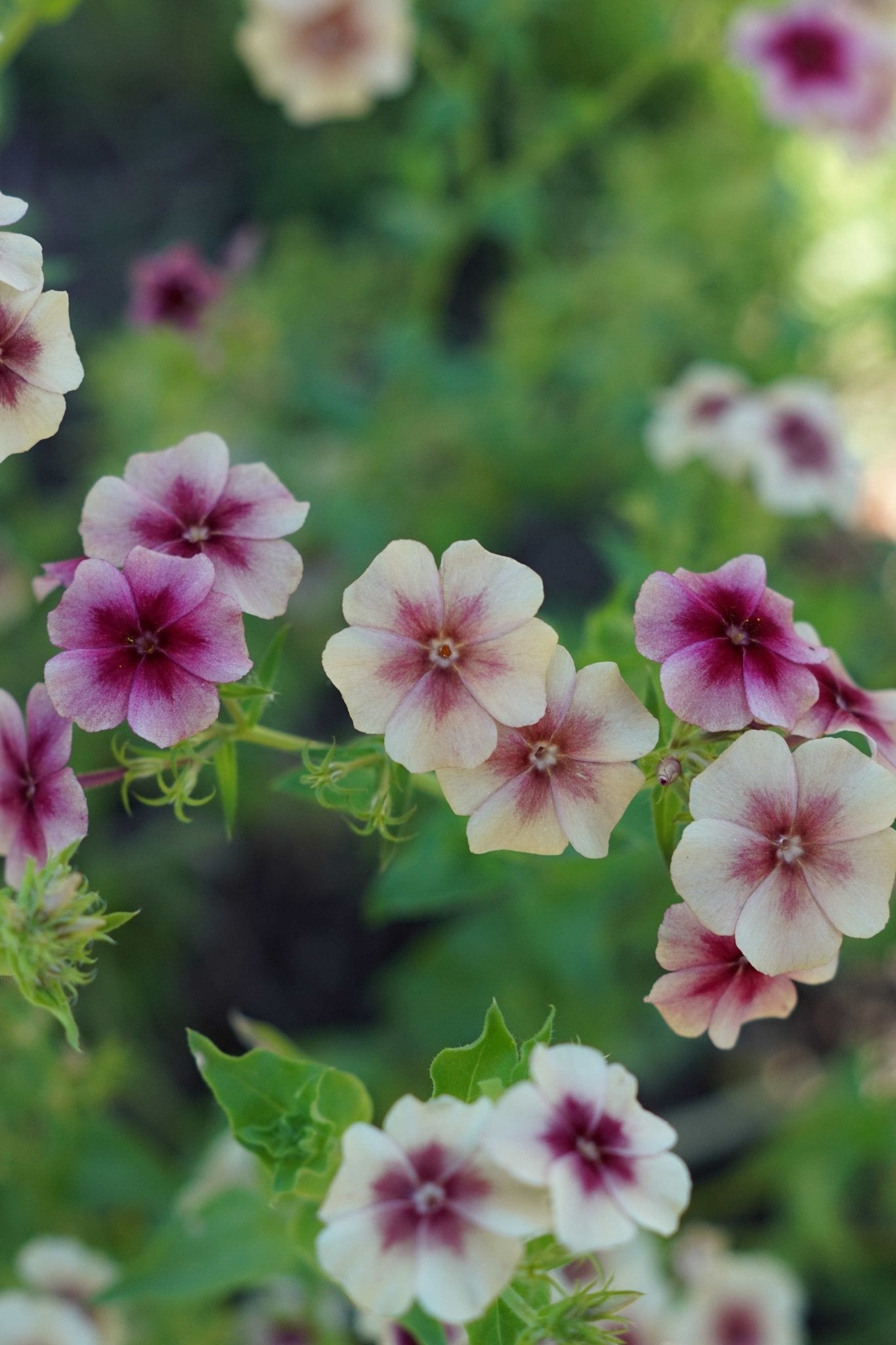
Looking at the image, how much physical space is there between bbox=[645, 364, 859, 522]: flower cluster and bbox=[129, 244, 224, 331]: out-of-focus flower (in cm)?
92

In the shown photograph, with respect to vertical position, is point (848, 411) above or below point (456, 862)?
below

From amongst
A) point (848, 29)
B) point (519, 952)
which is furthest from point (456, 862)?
point (848, 29)

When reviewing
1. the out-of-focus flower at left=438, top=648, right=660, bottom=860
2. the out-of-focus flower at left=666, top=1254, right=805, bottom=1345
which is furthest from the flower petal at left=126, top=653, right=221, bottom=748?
the out-of-focus flower at left=666, top=1254, right=805, bottom=1345

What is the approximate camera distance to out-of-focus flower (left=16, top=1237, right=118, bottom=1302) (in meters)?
1.92

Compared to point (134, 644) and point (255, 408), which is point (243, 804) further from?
point (134, 644)

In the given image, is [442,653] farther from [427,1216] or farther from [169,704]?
[427,1216]

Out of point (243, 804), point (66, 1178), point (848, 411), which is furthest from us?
point (848, 411)

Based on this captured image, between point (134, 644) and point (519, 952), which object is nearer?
point (134, 644)

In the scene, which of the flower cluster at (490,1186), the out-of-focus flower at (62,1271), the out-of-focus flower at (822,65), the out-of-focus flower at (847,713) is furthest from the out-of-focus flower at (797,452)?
the out-of-focus flower at (62,1271)

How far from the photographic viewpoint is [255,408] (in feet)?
10.7

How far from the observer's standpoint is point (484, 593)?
118 centimetres

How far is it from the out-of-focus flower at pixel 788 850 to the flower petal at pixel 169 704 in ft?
1.46

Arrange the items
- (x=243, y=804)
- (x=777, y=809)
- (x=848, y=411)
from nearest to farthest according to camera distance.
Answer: (x=777, y=809)
(x=243, y=804)
(x=848, y=411)

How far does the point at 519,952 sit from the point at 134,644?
5.53 ft
